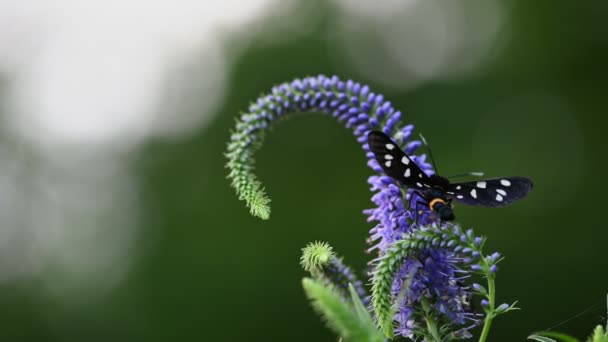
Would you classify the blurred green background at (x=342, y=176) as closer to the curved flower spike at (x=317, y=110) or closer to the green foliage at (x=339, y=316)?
the curved flower spike at (x=317, y=110)

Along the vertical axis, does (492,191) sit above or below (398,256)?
above

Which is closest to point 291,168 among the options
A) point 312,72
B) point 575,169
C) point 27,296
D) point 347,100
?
point 312,72

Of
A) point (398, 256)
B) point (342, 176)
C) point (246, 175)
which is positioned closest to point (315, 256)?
point (398, 256)

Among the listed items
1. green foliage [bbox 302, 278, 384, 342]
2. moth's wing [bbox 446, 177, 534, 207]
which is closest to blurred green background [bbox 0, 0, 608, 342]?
moth's wing [bbox 446, 177, 534, 207]

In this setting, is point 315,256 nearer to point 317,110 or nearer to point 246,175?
point 246,175

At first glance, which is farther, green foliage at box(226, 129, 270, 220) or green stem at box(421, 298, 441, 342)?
green foliage at box(226, 129, 270, 220)

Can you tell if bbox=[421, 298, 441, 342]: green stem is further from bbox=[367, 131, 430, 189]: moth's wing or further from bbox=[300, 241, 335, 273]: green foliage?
bbox=[367, 131, 430, 189]: moth's wing
